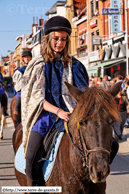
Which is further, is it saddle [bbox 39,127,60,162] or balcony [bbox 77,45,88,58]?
balcony [bbox 77,45,88,58]

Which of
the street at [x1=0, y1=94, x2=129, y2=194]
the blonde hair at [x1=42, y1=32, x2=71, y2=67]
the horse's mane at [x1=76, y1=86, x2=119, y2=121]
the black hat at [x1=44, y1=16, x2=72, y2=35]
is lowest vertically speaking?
the street at [x1=0, y1=94, x2=129, y2=194]

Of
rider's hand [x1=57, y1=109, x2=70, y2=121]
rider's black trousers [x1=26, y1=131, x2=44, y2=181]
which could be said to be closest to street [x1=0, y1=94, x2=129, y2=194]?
rider's black trousers [x1=26, y1=131, x2=44, y2=181]

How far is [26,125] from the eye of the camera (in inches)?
107

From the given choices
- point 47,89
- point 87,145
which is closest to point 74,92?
point 87,145

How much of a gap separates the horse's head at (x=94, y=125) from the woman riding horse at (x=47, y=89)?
401 millimetres

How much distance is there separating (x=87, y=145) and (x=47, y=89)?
897mm

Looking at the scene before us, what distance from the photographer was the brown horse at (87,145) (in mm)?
1960

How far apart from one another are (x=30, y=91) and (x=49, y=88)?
0.63ft

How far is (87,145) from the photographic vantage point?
2061mm

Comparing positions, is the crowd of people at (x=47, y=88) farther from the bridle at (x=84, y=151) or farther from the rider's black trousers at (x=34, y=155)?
the bridle at (x=84, y=151)

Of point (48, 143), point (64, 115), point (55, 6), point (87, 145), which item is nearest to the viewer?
point (87, 145)

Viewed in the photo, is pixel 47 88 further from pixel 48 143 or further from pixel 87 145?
pixel 87 145

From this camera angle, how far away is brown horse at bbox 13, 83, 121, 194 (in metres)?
1.96

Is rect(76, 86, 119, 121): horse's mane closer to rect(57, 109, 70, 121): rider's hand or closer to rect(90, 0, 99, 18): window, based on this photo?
rect(57, 109, 70, 121): rider's hand
